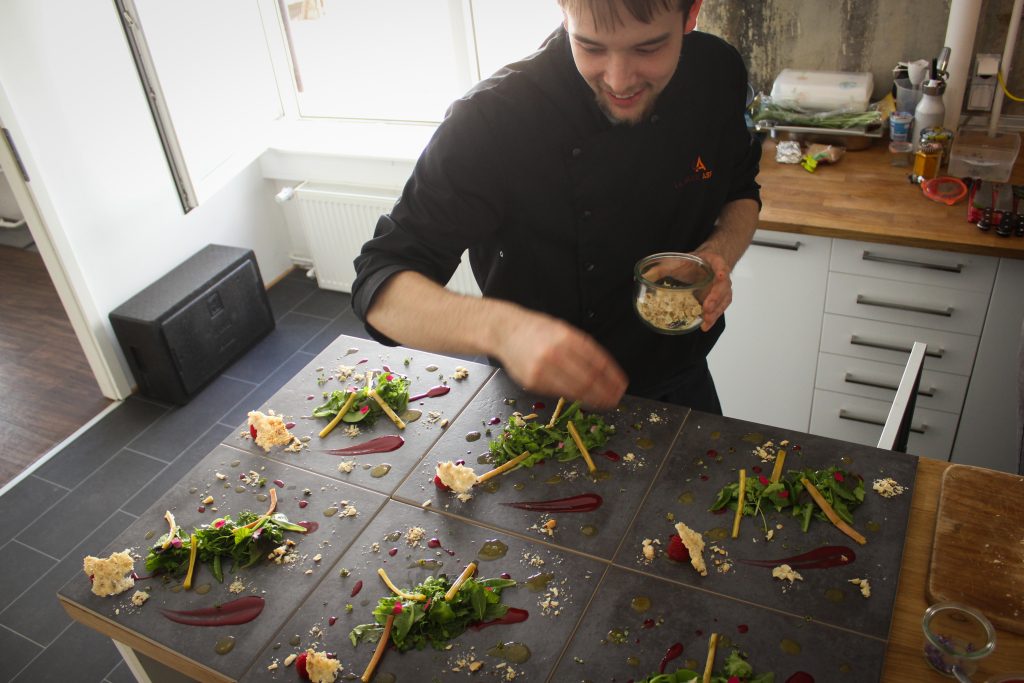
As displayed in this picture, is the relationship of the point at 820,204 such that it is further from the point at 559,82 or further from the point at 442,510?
the point at 442,510

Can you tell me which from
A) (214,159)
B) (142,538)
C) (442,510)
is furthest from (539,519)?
(214,159)

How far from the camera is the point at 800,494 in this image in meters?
1.46

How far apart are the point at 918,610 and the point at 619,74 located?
0.96m

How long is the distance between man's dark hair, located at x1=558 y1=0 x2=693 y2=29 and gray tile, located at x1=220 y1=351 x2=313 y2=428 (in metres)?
2.28

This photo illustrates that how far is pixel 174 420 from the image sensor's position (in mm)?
3357

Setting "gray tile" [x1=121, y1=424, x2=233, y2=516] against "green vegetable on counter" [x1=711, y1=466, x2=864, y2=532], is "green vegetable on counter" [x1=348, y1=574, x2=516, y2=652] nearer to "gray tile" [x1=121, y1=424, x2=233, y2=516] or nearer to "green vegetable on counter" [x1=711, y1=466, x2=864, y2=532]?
"green vegetable on counter" [x1=711, y1=466, x2=864, y2=532]

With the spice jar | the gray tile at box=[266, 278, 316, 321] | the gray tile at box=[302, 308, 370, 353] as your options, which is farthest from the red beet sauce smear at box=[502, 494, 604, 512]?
the gray tile at box=[266, 278, 316, 321]

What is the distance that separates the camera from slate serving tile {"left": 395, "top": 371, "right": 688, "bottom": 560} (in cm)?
146

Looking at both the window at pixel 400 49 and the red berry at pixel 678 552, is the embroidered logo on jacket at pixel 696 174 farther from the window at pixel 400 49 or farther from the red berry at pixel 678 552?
the window at pixel 400 49

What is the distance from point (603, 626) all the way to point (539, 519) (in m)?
0.25

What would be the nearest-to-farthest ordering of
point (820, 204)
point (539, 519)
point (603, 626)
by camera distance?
point (603, 626) → point (539, 519) → point (820, 204)

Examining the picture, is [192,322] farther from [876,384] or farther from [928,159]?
[928,159]

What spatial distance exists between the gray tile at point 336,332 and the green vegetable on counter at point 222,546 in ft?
7.36

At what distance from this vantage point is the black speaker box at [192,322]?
3305mm
